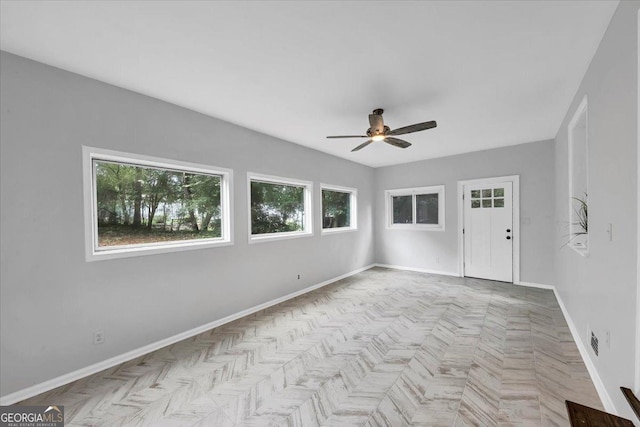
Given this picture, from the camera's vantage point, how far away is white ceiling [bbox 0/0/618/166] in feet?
5.42

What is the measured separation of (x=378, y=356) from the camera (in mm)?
2572

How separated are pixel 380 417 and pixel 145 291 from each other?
2455 millimetres

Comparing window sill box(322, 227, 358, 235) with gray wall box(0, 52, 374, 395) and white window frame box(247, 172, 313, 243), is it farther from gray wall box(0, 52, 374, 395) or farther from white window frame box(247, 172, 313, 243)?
gray wall box(0, 52, 374, 395)

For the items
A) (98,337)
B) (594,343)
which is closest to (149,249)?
(98,337)

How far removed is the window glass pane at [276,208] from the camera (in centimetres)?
404

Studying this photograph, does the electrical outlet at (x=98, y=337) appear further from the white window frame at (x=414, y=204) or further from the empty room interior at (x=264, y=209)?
the white window frame at (x=414, y=204)

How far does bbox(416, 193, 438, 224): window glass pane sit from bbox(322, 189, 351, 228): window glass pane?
1.63 metres

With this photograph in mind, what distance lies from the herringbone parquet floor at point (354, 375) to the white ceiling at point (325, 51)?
2619 mm

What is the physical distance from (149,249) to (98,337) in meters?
0.87

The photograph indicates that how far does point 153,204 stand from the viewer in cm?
296

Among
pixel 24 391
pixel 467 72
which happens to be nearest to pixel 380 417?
pixel 24 391

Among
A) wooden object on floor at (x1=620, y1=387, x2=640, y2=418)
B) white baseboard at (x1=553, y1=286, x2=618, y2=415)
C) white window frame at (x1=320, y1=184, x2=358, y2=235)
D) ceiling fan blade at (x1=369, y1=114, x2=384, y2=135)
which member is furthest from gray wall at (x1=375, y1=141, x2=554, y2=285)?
wooden object on floor at (x1=620, y1=387, x2=640, y2=418)

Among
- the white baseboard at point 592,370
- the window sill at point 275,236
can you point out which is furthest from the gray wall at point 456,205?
the window sill at point 275,236

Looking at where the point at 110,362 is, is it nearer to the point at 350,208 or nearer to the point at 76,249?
the point at 76,249
